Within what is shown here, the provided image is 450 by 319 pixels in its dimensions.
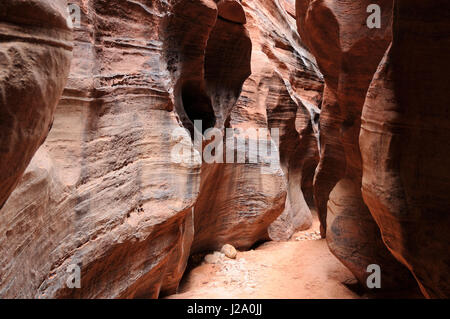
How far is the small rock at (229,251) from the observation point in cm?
640

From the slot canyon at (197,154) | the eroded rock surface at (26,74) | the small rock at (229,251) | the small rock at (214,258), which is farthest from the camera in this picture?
the small rock at (229,251)

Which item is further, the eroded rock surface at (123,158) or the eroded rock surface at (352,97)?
the eroded rock surface at (352,97)

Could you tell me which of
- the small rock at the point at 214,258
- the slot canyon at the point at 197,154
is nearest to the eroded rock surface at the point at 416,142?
the slot canyon at the point at 197,154

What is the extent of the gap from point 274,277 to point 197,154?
256 cm

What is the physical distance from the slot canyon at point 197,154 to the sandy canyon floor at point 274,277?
36mm

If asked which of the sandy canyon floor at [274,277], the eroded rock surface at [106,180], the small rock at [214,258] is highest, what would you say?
the eroded rock surface at [106,180]

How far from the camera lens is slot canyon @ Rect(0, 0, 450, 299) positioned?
2109 millimetres

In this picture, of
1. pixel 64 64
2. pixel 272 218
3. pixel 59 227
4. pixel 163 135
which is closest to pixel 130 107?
pixel 163 135

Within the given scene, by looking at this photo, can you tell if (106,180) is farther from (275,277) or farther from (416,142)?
(275,277)

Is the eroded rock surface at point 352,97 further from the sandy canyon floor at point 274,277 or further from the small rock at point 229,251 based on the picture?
the small rock at point 229,251

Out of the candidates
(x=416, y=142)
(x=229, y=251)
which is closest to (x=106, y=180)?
(x=416, y=142)

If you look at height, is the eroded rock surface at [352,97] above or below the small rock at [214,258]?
above

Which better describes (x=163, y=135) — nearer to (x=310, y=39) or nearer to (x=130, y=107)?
(x=130, y=107)

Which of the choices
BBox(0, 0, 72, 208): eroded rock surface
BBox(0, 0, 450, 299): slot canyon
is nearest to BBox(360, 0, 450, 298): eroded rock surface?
BBox(0, 0, 450, 299): slot canyon
